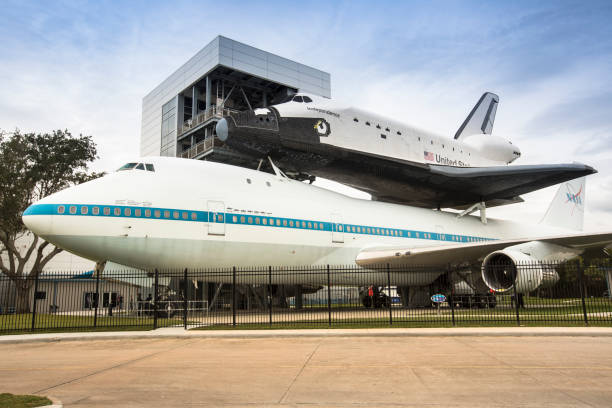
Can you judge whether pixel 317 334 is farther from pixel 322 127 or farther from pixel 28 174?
pixel 28 174

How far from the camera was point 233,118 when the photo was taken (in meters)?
18.4

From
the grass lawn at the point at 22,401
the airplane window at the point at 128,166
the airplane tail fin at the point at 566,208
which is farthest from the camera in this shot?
the airplane tail fin at the point at 566,208

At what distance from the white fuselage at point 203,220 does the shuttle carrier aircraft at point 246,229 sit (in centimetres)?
3

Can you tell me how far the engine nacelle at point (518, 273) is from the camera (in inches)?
627

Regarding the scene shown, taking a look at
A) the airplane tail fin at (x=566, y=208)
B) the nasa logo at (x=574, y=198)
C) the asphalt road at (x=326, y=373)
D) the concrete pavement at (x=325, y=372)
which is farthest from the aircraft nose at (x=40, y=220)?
the nasa logo at (x=574, y=198)

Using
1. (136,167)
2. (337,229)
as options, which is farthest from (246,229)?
(337,229)

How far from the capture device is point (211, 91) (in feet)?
107

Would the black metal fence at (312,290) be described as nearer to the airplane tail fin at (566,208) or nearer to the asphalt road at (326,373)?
the asphalt road at (326,373)

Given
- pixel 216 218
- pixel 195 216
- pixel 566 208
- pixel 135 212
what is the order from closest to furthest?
pixel 135 212 < pixel 195 216 < pixel 216 218 < pixel 566 208

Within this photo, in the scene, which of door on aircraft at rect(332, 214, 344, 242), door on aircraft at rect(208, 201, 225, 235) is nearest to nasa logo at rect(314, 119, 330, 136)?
door on aircraft at rect(332, 214, 344, 242)

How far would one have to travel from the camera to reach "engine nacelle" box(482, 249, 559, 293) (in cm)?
1591

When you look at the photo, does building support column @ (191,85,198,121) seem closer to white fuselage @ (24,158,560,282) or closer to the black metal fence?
the black metal fence

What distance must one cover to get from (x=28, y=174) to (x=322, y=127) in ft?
59.3

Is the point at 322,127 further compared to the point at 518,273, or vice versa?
the point at 322,127
